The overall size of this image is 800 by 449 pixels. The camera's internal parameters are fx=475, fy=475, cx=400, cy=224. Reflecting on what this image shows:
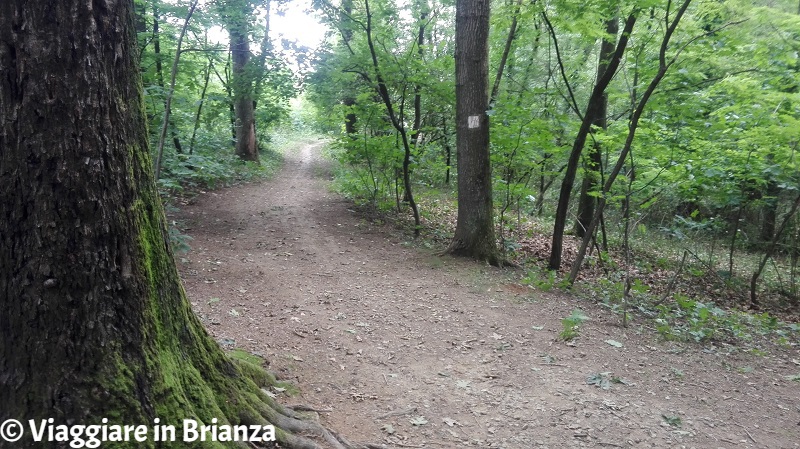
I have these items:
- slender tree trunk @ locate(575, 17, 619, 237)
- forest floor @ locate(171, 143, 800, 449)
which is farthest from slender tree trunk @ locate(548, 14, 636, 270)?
A: slender tree trunk @ locate(575, 17, 619, 237)

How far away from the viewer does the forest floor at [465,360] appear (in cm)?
373

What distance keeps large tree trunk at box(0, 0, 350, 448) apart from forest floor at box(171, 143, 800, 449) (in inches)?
68.8

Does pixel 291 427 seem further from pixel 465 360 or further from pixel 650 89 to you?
pixel 650 89

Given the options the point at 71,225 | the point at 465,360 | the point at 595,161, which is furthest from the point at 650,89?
the point at 71,225

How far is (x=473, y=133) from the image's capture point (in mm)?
8211

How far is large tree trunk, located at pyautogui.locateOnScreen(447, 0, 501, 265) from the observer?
8.04 metres

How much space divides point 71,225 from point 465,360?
3.82 meters

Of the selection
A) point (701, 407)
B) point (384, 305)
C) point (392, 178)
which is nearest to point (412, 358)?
point (384, 305)

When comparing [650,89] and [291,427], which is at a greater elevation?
[650,89]

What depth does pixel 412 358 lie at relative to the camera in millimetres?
4863

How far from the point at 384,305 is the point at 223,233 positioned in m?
4.48

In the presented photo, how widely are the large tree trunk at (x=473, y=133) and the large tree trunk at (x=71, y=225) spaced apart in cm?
658

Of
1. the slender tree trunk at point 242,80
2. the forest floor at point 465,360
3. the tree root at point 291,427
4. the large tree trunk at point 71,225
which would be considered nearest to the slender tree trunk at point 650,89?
the forest floor at point 465,360

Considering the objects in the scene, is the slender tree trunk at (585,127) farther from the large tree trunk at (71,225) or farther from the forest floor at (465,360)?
the large tree trunk at (71,225)
